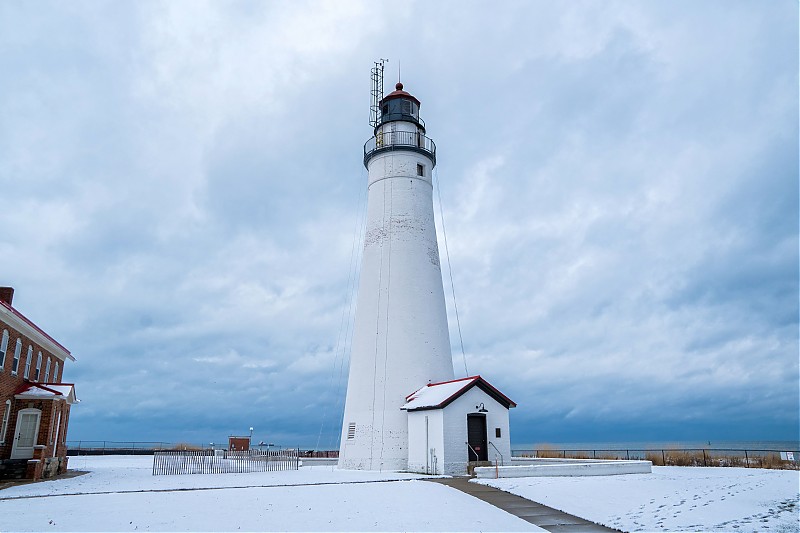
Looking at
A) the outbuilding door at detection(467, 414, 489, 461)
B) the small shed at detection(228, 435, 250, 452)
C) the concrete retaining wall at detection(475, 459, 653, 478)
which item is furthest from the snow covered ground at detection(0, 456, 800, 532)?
the small shed at detection(228, 435, 250, 452)

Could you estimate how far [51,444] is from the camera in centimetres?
2723

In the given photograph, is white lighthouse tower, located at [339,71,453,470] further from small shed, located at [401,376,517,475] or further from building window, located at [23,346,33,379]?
building window, located at [23,346,33,379]

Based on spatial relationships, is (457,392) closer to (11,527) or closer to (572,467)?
(572,467)

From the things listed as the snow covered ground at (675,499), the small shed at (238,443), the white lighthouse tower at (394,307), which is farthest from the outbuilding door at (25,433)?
the snow covered ground at (675,499)

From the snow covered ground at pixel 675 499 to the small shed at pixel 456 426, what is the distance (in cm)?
354

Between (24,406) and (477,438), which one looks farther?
(24,406)

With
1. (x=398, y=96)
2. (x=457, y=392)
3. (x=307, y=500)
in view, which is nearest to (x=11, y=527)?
(x=307, y=500)

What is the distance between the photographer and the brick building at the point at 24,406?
79.4 feet

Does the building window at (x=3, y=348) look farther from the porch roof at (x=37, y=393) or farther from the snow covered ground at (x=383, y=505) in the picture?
the snow covered ground at (x=383, y=505)

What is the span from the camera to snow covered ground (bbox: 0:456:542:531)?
1270 cm

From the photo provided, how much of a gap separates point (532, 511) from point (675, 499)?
4.30 m

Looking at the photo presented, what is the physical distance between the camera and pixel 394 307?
28.0 metres

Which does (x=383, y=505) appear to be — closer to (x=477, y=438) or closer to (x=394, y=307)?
(x=477, y=438)

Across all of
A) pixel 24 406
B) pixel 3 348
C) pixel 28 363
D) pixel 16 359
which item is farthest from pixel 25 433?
pixel 3 348
